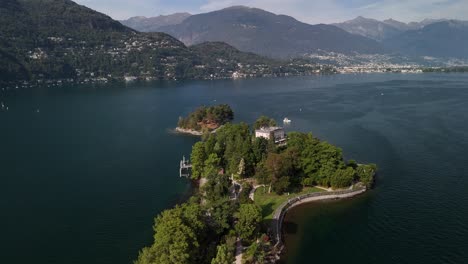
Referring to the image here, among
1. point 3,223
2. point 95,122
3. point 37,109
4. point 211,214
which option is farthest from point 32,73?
point 211,214

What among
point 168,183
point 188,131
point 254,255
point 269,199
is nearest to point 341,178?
point 269,199

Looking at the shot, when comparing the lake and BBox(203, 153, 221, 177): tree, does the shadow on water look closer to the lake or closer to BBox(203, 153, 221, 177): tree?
the lake

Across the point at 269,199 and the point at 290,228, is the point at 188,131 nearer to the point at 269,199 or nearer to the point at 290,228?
the point at 269,199

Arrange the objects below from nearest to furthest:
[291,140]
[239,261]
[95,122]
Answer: [239,261], [291,140], [95,122]

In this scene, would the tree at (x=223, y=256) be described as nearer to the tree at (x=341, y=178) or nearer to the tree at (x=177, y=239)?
the tree at (x=177, y=239)

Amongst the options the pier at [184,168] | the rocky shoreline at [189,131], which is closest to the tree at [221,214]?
the pier at [184,168]

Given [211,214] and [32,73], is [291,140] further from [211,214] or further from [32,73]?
[32,73]

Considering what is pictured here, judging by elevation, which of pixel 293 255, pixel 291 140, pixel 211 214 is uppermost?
pixel 291 140
